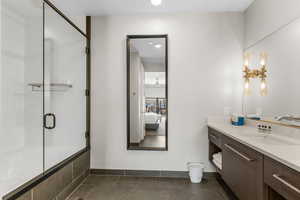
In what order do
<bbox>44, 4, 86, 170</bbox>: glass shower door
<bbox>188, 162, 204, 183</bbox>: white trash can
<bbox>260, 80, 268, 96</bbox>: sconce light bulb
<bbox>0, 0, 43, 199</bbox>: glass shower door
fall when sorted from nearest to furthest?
1. <bbox>0, 0, 43, 199</bbox>: glass shower door
2. <bbox>44, 4, 86, 170</bbox>: glass shower door
3. <bbox>260, 80, 268, 96</bbox>: sconce light bulb
4. <bbox>188, 162, 204, 183</bbox>: white trash can

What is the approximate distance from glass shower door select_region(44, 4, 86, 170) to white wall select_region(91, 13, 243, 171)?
0.32 metres

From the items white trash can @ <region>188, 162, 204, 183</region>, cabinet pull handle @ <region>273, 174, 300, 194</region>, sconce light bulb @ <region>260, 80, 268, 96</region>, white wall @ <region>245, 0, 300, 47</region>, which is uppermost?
white wall @ <region>245, 0, 300, 47</region>

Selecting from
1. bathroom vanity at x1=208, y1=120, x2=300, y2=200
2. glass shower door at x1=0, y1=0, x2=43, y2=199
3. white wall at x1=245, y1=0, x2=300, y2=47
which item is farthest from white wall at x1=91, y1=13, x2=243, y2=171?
glass shower door at x1=0, y1=0, x2=43, y2=199

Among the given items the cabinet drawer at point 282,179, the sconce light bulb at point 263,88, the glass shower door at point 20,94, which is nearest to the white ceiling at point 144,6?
the glass shower door at point 20,94

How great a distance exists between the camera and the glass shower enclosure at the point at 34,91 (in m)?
1.52

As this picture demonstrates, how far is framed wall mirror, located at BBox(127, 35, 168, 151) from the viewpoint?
3012 millimetres

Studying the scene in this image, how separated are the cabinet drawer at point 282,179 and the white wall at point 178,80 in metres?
1.65

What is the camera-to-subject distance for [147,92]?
9.93 feet

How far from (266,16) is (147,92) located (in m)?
1.86

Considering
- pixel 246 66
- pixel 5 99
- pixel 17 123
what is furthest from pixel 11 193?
pixel 246 66

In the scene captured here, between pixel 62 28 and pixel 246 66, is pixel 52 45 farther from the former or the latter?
pixel 246 66

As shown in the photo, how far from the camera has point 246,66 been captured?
2.86 metres

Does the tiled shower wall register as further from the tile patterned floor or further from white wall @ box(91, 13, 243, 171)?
white wall @ box(91, 13, 243, 171)

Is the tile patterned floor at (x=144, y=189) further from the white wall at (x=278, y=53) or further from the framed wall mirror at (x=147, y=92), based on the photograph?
the white wall at (x=278, y=53)
